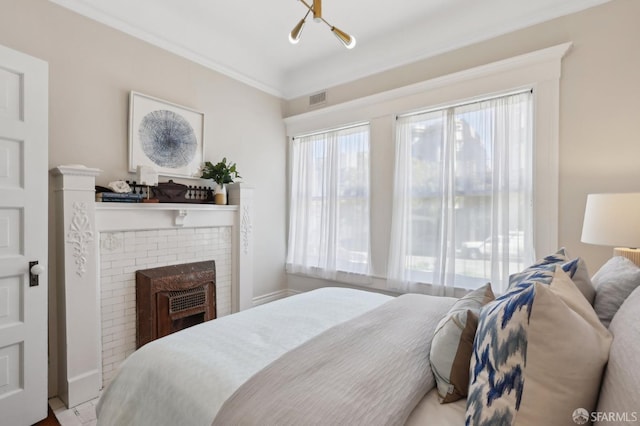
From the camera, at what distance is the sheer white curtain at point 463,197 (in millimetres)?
2539

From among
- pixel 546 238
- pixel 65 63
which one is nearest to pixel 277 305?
pixel 546 238

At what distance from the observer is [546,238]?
2424mm

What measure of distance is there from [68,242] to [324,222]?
2.42 meters

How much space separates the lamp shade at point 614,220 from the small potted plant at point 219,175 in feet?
9.39

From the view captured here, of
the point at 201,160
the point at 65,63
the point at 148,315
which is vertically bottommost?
the point at 148,315

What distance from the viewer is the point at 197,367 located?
1136 mm

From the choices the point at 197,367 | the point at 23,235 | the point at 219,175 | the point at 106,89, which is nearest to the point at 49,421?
the point at 23,235

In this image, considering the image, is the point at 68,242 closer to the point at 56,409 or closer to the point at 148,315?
the point at 148,315

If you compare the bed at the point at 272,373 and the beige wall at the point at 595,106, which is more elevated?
the beige wall at the point at 595,106

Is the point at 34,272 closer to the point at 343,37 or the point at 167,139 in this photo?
the point at 167,139

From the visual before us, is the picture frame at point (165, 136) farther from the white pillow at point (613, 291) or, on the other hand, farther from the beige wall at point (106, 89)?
the white pillow at point (613, 291)

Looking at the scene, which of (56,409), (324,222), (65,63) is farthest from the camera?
(324,222)

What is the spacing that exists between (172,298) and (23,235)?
3.62ft

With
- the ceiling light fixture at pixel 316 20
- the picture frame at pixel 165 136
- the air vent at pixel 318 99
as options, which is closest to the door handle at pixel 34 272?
the picture frame at pixel 165 136
